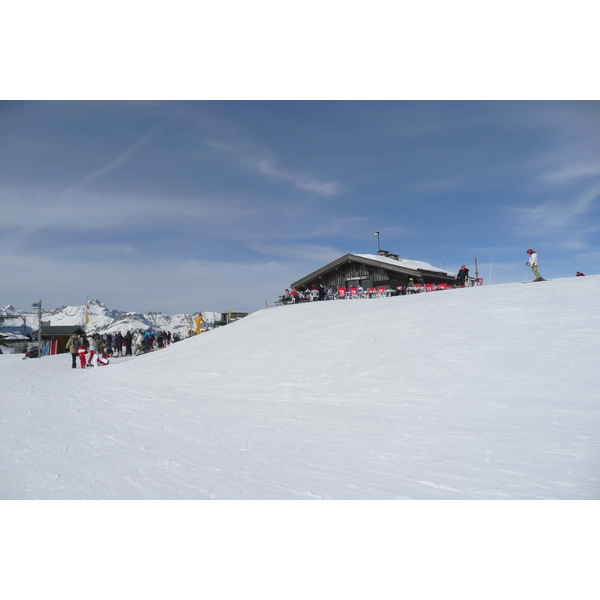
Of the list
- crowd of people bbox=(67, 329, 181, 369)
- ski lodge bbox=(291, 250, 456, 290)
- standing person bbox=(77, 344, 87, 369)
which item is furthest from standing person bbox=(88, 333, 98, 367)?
ski lodge bbox=(291, 250, 456, 290)

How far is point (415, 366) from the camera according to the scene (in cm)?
934

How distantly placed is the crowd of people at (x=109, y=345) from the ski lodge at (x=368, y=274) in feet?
33.5

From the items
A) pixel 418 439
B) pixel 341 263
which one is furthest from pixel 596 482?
pixel 341 263

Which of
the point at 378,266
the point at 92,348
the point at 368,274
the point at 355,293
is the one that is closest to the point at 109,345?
the point at 92,348

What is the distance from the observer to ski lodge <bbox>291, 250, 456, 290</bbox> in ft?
77.6

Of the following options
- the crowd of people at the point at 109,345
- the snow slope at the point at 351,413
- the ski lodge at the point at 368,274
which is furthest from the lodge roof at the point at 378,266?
the crowd of people at the point at 109,345

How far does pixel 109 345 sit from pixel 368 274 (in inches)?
664

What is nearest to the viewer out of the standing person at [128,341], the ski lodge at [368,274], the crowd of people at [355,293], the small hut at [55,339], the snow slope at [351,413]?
the snow slope at [351,413]

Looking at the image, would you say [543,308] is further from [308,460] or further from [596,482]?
[308,460]

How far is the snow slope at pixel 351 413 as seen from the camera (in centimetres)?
388

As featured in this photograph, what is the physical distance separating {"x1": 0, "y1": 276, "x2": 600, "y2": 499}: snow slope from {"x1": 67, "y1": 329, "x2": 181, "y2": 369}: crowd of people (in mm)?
2478

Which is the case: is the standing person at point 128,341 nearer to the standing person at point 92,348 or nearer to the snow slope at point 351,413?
the standing person at point 92,348

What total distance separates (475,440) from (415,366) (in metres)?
4.40

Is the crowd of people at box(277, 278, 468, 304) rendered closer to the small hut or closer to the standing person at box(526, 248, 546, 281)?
the standing person at box(526, 248, 546, 281)
